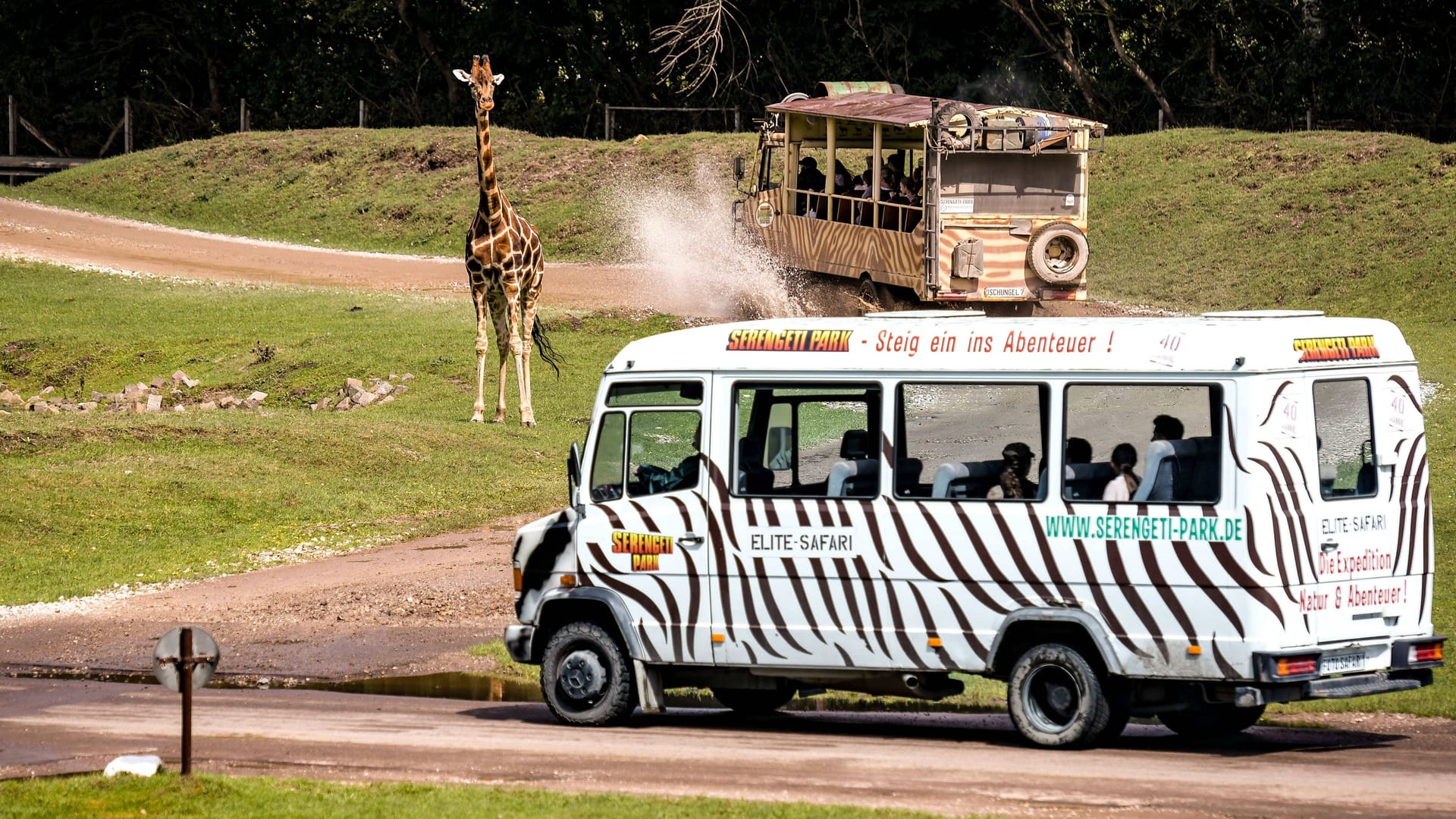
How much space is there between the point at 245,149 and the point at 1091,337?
52.2 metres

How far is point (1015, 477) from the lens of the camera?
489 inches

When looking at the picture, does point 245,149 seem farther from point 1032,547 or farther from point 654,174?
point 1032,547

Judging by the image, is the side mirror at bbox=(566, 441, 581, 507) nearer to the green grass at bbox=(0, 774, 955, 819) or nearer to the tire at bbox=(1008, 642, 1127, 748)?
the green grass at bbox=(0, 774, 955, 819)

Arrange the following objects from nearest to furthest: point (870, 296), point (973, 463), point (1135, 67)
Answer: point (973, 463) < point (870, 296) < point (1135, 67)

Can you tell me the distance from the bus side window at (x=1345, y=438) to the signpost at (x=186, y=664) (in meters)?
6.61

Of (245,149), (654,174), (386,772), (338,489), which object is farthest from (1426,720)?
(245,149)

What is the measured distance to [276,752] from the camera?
12312mm

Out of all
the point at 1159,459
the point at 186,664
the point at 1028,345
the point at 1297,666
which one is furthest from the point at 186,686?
the point at 1297,666

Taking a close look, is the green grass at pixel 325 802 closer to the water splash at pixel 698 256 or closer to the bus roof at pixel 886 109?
the bus roof at pixel 886 109

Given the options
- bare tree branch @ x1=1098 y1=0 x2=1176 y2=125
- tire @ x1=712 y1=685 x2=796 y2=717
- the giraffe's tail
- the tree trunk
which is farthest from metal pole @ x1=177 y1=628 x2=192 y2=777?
the tree trunk

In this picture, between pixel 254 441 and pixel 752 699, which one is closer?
pixel 752 699

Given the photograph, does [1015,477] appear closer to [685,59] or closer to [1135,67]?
[1135,67]

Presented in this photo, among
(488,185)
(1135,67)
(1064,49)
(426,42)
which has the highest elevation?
(426,42)

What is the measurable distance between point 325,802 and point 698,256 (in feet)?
102
